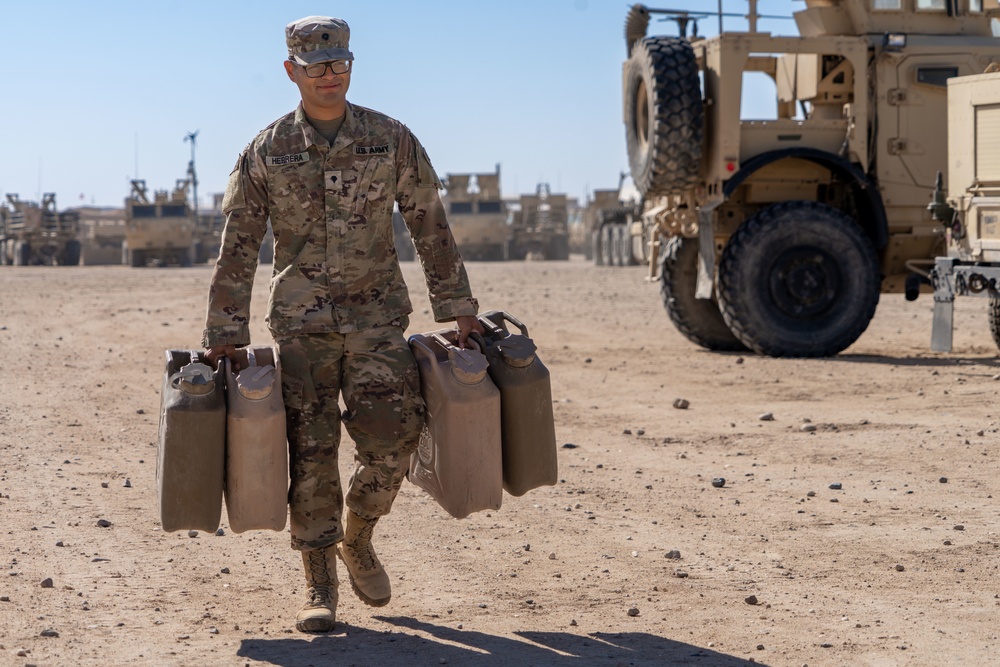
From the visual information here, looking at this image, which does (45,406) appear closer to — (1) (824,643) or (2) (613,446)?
(2) (613,446)

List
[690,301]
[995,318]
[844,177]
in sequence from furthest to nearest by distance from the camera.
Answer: [690,301]
[844,177]
[995,318]

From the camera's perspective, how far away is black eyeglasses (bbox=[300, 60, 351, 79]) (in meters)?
4.17

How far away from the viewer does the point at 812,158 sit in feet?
37.3

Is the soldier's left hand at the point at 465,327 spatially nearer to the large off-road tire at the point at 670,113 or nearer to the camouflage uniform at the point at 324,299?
the camouflage uniform at the point at 324,299

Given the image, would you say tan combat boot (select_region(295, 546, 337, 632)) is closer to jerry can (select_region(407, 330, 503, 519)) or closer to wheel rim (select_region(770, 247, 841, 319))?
jerry can (select_region(407, 330, 503, 519))

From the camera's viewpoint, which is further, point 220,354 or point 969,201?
point 969,201

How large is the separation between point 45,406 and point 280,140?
5.14 meters

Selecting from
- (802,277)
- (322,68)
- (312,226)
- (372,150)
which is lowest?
(802,277)

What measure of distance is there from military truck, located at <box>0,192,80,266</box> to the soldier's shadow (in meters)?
41.5

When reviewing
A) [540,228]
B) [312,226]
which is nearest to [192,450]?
[312,226]

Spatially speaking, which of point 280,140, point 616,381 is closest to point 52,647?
point 280,140

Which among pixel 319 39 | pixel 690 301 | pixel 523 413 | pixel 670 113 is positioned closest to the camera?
pixel 319 39

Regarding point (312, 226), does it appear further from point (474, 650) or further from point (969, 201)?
point (969, 201)

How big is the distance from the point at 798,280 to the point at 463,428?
7367 mm
